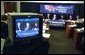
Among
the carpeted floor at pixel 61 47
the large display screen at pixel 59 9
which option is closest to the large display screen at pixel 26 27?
the carpeted floor at pixel 61 47

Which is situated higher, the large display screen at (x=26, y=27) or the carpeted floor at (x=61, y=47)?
the large display screen at (x=26, y=27)

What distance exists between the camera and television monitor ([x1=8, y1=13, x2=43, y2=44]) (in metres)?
1.94

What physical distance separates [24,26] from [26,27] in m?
0.03

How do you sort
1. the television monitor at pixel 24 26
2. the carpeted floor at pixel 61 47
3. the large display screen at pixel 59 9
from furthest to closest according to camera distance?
the large display screen at pixel 59 9 → the carpeted floor at pixel 61 47 → the television monitor at pixel 24 26

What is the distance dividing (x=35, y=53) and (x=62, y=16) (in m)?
7.50

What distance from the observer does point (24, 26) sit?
2.03 meters

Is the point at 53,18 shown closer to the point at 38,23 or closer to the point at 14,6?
the point at 14,6

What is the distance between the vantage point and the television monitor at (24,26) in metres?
1.94

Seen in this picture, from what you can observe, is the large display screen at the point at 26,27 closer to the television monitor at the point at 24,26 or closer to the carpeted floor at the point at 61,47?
the television monitor at the point at 24,26

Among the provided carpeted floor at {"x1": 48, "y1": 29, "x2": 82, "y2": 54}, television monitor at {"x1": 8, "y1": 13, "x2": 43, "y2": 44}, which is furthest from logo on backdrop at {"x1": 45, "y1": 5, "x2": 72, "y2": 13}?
television monitor at {"x1": 8, "y1": 13, "x2": 43, "y2": 44}

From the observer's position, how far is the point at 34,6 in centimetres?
979

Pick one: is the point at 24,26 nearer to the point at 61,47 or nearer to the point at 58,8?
the point at 61,47

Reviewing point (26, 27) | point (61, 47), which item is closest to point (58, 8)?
point (61, 47)

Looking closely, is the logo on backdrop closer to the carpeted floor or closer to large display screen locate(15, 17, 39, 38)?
the carpeted floor
